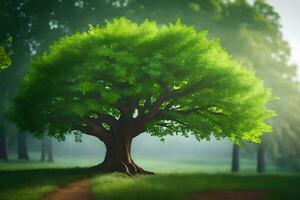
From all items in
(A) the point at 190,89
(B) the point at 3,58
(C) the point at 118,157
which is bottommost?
(C) the point at 118,157

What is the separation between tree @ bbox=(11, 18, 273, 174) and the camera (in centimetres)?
2308

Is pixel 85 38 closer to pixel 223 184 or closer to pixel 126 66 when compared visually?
pixel 126 66

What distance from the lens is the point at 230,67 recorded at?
78.1ft

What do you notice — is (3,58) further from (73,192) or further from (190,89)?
(190,89)

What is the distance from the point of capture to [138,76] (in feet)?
76.3

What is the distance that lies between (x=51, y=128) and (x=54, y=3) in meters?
17.4

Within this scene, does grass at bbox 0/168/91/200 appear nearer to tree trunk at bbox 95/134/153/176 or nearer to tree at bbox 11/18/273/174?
tree trunk at bbox 95/134/153/176

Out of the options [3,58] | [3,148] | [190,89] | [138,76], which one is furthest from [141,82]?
[3,148]

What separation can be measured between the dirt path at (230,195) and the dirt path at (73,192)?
4.41 m

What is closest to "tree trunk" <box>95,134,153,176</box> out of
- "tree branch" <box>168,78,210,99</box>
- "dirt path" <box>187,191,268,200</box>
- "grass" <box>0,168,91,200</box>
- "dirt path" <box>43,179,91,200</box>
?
"grass" <box>0,168,91,200</box>

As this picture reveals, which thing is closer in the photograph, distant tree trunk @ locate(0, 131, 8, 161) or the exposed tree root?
the exposed tree root

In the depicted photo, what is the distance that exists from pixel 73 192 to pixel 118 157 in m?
8.53

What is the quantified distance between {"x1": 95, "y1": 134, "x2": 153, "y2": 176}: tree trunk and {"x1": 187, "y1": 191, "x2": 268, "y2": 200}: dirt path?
31.9ft

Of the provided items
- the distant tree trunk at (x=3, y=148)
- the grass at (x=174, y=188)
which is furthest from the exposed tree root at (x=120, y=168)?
the distant tree trunk at (x=3, y=148)
